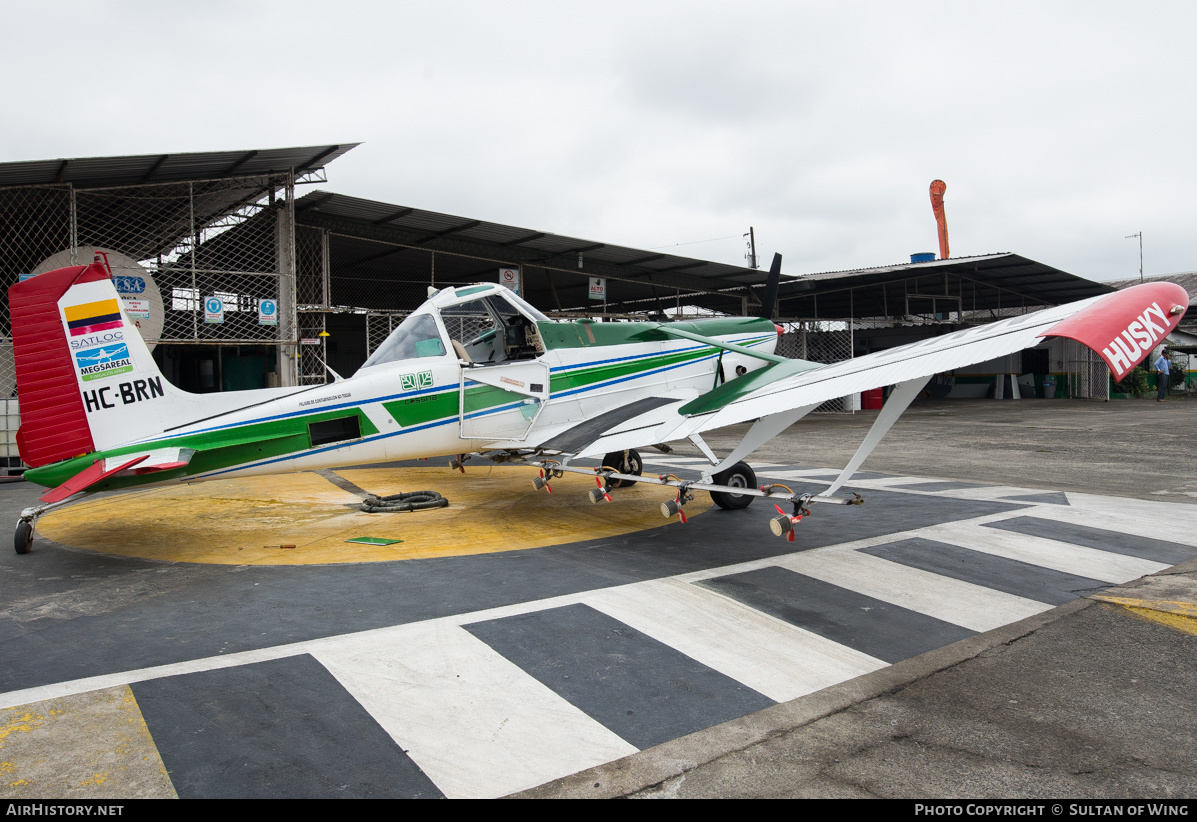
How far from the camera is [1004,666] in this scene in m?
3.93

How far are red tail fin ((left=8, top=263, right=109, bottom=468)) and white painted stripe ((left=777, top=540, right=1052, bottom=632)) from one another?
638cm

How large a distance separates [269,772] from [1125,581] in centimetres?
605

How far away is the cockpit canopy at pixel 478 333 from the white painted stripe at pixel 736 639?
12.4ft

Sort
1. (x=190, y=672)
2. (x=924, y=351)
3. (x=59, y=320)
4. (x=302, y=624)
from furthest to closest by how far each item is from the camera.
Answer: (x=59, y=320)
(x=924, y=351)
(x=302, y=624)
(x=190, y=672)

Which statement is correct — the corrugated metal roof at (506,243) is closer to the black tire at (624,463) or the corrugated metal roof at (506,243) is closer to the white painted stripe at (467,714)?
the black tire at (624,463)

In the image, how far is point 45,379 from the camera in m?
6.22

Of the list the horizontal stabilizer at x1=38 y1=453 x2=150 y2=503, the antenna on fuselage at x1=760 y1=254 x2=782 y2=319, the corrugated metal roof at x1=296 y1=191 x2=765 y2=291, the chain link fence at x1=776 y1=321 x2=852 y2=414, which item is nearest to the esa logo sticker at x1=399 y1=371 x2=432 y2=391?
the horizontal stabilizer at x1=38 y1=453 x2=150 y2=503

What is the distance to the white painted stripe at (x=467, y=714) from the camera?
9.53 feet

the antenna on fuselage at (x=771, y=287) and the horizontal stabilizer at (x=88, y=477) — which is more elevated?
the antenna on fuselage at (x=771, y=287)

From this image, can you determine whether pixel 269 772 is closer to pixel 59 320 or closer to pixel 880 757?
pixel 880 757

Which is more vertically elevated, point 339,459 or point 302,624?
point 339,459

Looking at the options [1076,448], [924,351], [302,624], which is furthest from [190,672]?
[1076,448]

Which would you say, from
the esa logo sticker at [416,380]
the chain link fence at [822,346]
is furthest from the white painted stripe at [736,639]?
the chain link fence at [822,346]
